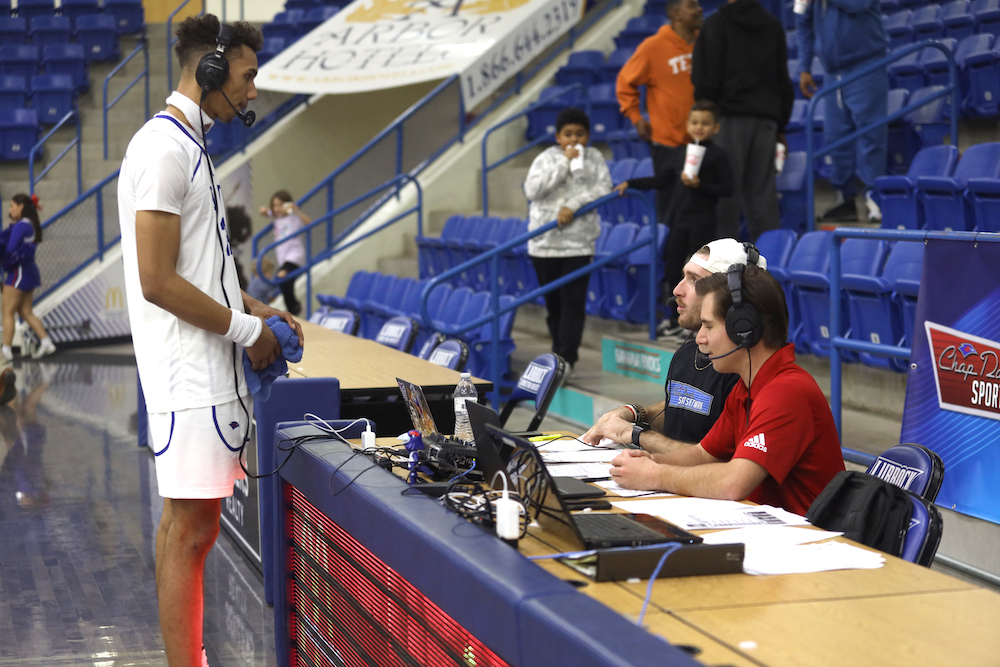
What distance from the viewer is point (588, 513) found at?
2162 mm

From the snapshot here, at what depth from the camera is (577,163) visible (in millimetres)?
6234

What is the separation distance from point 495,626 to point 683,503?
0.78 m

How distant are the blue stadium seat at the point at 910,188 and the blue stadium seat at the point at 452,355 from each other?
8.26 feet

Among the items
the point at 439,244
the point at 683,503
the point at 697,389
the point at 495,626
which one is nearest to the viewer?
the point at 495,626

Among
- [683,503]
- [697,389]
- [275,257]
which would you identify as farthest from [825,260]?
[275,257]

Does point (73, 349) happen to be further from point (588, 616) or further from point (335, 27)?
point (588, 616)

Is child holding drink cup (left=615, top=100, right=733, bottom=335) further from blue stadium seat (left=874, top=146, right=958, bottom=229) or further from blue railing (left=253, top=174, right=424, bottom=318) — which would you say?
blue railing (left=253, top=174, right=424, bottom=318)

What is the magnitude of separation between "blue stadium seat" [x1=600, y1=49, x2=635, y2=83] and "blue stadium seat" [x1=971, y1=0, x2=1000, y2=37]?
368 centimetres

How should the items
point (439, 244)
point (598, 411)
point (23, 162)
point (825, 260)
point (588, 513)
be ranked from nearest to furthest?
point (588, 513)
point (825, 260)
point (598, 411)
point (439, 244)
point (23, 162)

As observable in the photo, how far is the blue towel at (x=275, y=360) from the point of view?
2.65 m

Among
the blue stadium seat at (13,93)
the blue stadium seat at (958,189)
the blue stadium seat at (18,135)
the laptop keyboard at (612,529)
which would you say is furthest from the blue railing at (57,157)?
the laptop keyboard at (612,529)

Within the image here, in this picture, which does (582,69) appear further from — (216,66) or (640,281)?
(216,66)

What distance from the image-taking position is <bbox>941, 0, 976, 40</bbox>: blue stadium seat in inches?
293

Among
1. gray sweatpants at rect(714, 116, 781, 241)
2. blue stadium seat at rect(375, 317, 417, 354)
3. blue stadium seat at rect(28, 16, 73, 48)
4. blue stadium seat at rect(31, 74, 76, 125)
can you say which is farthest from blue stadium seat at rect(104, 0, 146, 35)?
gray sweatpants at rect(714, 116, 781, 241)
